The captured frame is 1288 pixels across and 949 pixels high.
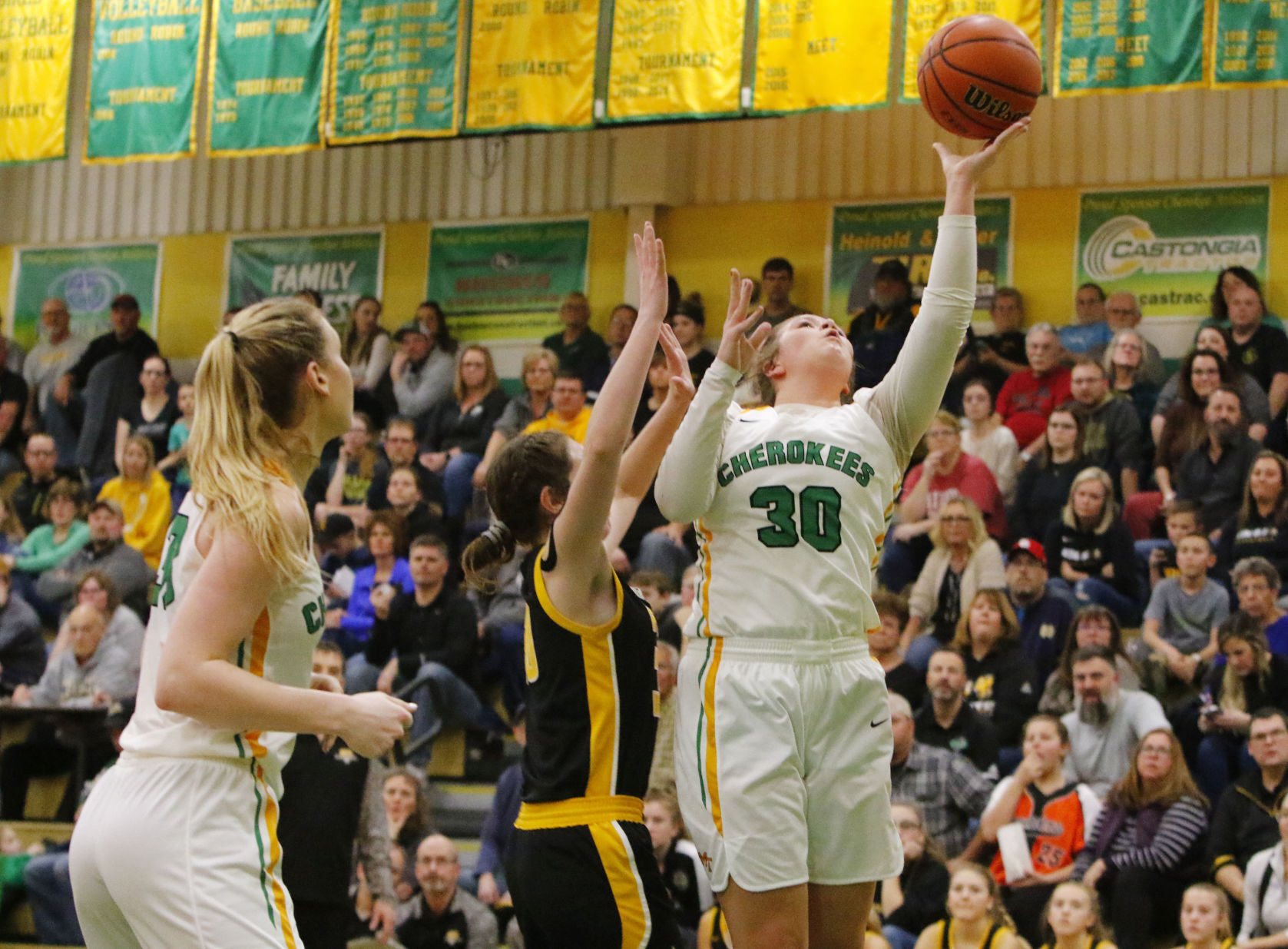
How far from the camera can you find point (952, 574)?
9.43 metres

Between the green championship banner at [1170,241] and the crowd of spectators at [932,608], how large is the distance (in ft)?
2.31

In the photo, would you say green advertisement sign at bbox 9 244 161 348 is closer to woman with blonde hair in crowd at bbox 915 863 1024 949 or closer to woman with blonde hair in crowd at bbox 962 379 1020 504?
woman with blonde hair in crowd at bbox 962 379 1020 504

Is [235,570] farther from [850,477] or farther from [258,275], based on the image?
[258,275]

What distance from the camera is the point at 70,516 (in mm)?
12055

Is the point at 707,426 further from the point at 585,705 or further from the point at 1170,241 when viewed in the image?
the point at 1170,241

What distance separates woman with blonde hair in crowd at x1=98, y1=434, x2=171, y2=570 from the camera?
12242 mm

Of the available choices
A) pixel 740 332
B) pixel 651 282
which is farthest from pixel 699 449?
pixel 651 282

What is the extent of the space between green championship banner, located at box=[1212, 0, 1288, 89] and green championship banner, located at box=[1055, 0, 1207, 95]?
0.39ft

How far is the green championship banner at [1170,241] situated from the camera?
1204 centimetres

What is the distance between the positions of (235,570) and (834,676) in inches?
57.4

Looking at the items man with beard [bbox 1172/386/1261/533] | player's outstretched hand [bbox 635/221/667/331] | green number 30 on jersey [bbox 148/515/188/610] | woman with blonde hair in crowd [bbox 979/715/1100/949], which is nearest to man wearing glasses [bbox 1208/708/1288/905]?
→ woman with blonde hair in crowd [bbox 979/715/1100/949]

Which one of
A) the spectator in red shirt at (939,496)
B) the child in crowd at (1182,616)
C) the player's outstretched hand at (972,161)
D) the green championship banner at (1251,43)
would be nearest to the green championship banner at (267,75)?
the spectator in red shirt at (939,496)

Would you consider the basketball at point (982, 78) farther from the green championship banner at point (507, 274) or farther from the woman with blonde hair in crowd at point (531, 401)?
the green championship banner at point (507, 274)

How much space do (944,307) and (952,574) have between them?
19.6 feet
